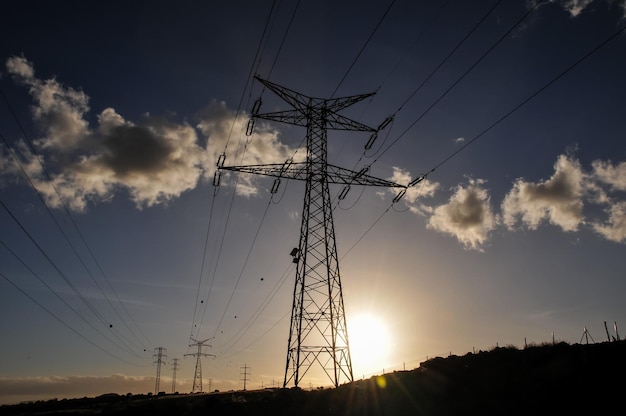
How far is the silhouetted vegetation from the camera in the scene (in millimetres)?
22844

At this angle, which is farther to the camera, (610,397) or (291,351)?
(291,351)

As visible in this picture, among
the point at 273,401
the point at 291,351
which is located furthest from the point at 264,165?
the point at 273,401

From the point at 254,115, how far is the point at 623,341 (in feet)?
94.8

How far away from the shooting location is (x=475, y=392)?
26.3 meters

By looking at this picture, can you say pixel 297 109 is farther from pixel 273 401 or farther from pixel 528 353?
pixel 528 353

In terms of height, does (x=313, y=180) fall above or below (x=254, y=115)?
below

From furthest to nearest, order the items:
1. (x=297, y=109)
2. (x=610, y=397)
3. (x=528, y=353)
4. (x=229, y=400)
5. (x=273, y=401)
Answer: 1. (x=297, y=109)
2. (x=229, y=400)
3. (x=273, y=401)
4. (x=528, y=353)
5. (x=610, y=397)

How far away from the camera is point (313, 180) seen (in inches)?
1367

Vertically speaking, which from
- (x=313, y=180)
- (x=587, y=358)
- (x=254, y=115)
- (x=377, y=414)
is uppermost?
(x=254, y=115)

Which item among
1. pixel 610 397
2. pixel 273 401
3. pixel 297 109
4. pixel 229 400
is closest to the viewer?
pixel 610 397

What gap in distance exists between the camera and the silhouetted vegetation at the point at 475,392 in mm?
22844

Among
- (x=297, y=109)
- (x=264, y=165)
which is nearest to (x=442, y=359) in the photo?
(x=264, y=165)

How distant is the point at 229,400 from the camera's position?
106 ft

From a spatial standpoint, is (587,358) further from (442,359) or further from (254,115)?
(254,115)
